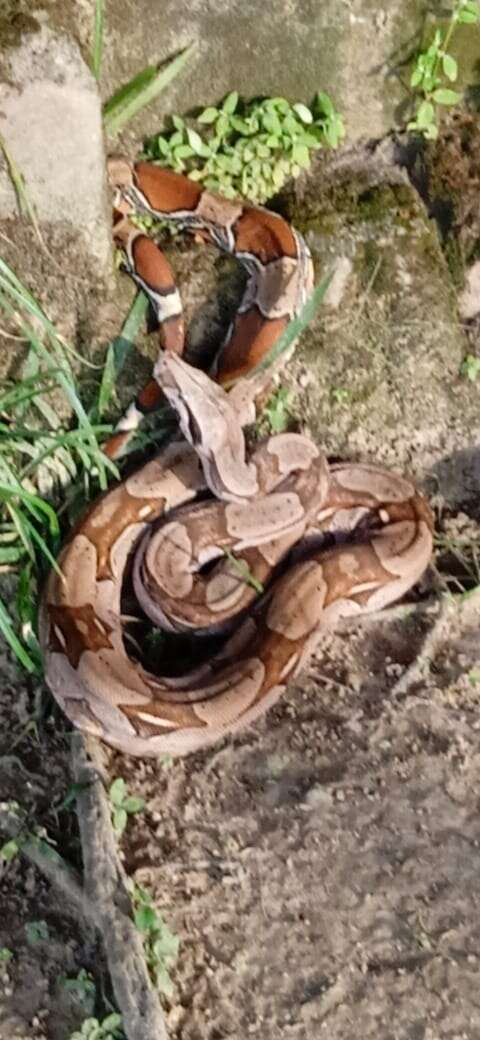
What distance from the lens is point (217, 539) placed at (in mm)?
4082

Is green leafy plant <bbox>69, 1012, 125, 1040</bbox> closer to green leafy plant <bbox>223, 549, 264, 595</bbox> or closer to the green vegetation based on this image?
green leafy plant <bbox>223, 549, 264, 595</bbox>

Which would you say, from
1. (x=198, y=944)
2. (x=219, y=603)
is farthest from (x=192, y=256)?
(x=198, y=944)

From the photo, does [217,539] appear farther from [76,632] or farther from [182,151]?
[182,151]

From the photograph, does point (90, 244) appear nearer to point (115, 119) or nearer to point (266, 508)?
point (115, 119)

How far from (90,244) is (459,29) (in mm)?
1838

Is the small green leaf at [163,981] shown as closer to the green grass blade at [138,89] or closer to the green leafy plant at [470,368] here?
the green leafy plant at [470,368]

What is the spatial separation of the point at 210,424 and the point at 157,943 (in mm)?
1849

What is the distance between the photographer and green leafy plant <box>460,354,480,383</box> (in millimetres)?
4531

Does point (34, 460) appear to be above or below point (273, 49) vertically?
below

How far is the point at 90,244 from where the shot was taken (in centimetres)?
411

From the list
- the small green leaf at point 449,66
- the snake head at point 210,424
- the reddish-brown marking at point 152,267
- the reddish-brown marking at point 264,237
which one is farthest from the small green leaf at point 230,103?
the snake head at point 210,424

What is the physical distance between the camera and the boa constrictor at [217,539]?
372 centimetres

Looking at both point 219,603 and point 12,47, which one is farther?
point 219,603

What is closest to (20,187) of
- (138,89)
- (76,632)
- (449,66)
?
(138,89)
